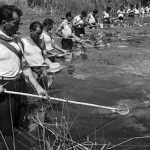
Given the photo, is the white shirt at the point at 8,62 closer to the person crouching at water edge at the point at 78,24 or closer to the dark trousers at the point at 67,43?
the dark trousers at the point at 67,43

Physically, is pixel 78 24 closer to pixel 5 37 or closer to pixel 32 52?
pixel 32 52

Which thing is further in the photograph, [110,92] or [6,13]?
[110,92]

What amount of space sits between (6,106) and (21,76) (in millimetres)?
421

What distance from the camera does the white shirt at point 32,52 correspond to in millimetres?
6324

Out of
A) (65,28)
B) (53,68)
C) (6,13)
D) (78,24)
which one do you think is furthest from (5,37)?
(78,24)

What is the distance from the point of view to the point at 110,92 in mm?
7699

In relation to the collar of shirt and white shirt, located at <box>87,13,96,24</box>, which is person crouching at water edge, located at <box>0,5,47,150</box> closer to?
the collar of shirt

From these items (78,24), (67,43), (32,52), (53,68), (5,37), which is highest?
(5,37)

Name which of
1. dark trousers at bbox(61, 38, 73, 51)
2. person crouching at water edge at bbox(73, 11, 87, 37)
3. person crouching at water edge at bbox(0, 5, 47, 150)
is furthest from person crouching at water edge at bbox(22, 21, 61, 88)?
person crouching at water edge at bbox(73, 11, 87, 37)

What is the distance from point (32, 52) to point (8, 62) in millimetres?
2489

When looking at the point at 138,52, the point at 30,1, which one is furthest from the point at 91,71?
the point at 30,1

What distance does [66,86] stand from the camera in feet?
27.2

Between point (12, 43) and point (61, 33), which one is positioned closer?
point (12, 43)

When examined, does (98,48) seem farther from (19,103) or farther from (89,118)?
(19,103)
